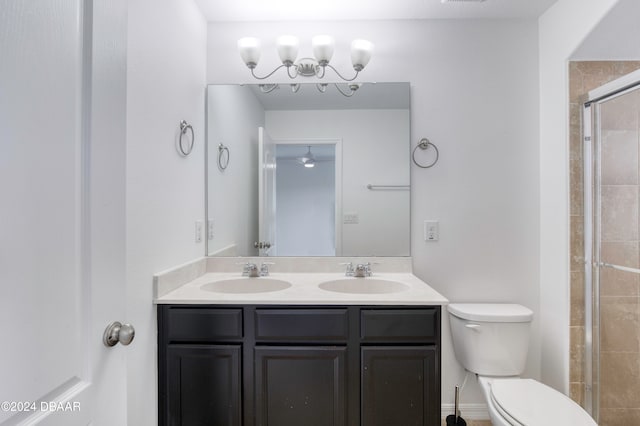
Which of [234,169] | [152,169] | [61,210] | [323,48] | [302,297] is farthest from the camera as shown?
[234,169]

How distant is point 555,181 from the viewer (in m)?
1.79

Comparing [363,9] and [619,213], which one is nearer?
[619,213]

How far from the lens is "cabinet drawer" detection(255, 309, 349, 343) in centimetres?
136

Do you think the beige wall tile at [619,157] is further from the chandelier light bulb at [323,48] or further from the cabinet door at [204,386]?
the cabinet door at [204,386]

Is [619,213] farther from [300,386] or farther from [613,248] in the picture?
[300,386]

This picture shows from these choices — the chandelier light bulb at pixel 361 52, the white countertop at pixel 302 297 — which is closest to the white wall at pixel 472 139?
the chandelier light bulb at pixel 361 52

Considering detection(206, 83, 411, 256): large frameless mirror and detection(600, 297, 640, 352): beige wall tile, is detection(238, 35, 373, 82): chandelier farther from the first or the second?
detection(600, 297, 640, 352): beige wall tile

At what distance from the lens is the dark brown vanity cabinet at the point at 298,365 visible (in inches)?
52.4

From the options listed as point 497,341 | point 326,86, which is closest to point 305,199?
point 326,86

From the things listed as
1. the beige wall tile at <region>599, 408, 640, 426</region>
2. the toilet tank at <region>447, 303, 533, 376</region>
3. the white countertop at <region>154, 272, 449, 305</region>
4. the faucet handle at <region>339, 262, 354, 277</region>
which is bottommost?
the beige wall tile at <region>599, 408, 640, 426</region>

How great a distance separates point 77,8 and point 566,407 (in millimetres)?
2027

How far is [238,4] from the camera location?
1.77 metres

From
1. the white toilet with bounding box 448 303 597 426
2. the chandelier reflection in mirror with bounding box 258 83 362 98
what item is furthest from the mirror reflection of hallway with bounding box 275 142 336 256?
the white toilet with bounding box 448 303 597 426

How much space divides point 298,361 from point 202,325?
44 cm
